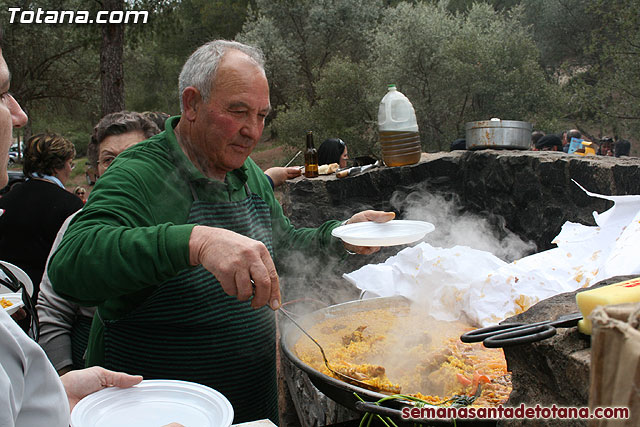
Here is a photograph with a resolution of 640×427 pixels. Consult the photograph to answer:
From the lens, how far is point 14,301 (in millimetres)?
2400

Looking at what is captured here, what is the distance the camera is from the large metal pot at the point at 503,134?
425 centimetres

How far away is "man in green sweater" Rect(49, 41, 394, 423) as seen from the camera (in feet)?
5.45

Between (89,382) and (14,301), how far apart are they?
1315mm

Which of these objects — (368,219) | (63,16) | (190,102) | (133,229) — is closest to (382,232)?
(368,219)

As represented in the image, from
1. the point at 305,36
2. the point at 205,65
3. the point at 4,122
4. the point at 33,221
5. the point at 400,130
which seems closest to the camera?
Answer: the point at 4,122

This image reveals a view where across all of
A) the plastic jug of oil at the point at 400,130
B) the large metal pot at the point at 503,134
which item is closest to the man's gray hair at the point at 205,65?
the plastic jug of oil at the point at 400,130

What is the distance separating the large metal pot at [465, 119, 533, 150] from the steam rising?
580 mm

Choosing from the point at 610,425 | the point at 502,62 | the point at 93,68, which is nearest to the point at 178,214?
the point at 610,425

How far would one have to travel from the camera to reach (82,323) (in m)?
2.44

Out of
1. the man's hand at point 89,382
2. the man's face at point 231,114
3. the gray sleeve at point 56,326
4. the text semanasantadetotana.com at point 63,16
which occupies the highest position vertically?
the text semanasantadetotana.com at point 63,16

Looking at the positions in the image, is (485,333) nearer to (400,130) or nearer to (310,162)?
(400,130)

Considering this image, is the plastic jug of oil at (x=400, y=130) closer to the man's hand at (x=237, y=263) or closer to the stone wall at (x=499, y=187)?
→ the stone wall at (x=499, y=187)

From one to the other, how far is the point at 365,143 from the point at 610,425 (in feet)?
51.0

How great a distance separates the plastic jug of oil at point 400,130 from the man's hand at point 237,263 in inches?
128
